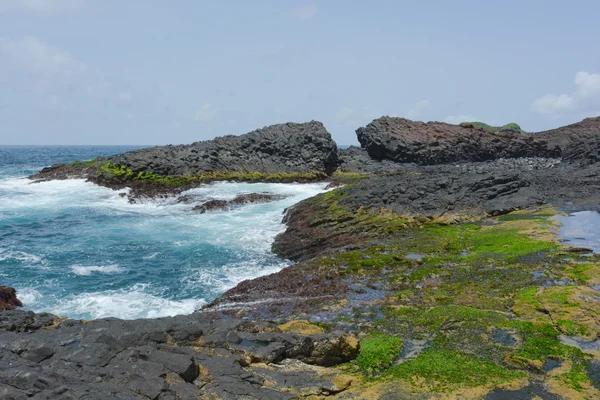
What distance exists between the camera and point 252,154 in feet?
209


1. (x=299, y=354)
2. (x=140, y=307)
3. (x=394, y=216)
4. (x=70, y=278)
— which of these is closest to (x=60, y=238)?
(x=70, y=278)

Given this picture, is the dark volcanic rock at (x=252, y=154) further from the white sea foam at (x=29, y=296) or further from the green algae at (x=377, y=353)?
the green algae at (x=377, y=353)

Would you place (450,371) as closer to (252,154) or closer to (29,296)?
(29,296)

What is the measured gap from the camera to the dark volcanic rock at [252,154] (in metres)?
57.3

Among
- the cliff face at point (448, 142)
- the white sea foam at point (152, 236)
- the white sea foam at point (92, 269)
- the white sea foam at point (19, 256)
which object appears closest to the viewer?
the white sea foam at point (152, 236)

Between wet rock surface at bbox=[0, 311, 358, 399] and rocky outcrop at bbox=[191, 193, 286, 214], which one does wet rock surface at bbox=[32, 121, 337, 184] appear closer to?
rocky outcrop at bbox=[191, 193, 286, 214]

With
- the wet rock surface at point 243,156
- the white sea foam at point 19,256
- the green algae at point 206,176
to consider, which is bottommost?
the white sea foam at point 19,256

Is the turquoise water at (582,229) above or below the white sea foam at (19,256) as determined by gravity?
above

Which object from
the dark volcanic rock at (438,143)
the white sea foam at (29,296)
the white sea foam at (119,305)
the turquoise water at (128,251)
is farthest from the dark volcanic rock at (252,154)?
the white sea foam at (119,305)

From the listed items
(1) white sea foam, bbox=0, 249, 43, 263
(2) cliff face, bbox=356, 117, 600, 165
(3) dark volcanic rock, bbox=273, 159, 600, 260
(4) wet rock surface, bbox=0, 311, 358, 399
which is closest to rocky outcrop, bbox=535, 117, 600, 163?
(2) cliff face, bbox=356, 117, 600, 165

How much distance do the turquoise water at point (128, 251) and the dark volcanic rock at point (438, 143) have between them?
2694 centimetres

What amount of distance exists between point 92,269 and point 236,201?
19847mm

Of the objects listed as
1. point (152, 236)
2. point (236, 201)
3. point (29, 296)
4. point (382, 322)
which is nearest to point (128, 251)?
point (152, 236)

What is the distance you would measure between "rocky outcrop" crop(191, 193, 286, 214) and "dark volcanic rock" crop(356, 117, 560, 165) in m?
32.1
